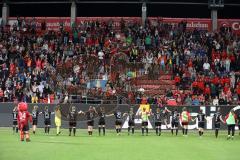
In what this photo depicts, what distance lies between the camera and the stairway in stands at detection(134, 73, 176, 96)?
39272 mm

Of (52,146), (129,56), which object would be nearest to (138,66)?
(129,56)

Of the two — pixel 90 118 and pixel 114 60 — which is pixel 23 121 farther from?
pixel 114 60

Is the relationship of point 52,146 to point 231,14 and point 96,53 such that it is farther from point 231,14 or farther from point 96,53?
point 231,14

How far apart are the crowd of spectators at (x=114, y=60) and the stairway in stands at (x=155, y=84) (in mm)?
400

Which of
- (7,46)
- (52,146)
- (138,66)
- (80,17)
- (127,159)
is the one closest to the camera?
(127,159)

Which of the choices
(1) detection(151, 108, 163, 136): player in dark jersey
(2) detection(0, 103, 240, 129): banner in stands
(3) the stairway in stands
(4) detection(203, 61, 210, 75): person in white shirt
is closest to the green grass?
(1) detection(151, 108, 163, 136): player in dark jersey

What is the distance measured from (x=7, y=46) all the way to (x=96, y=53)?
7.85m

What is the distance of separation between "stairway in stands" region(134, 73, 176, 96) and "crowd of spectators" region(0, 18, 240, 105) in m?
0.40

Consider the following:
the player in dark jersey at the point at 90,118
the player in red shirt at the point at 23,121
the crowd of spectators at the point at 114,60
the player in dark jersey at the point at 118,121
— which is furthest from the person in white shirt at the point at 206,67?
the player in red shirt at the point at 23,121

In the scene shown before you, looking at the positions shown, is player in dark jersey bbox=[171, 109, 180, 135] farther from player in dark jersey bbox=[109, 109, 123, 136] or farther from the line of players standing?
player in dark jersey bbox=[109, 109, 123, 136]

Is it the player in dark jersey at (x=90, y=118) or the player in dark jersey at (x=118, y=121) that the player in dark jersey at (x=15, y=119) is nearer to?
the player in dark jersey at (x=90, y=118)

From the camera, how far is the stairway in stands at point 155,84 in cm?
3927

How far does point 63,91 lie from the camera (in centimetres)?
3794

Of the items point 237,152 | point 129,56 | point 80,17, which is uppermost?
point 80,17
